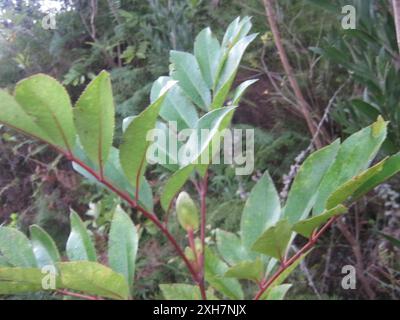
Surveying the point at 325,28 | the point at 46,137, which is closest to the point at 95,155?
the point at 46,137

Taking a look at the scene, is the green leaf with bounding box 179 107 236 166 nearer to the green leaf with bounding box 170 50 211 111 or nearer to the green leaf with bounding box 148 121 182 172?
the green leaf with bounding box 148 121 182 172

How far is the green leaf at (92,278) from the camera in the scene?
1.26 ft

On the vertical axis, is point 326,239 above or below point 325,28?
below

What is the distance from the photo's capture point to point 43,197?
2.47 metres

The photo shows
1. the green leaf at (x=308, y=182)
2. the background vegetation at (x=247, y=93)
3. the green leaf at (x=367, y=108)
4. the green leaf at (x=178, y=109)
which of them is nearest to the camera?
the green leaf at (x=308, y=182)

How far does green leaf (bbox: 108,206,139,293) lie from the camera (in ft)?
1.61

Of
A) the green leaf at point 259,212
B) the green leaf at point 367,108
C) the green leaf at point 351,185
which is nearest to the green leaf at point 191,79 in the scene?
the green leaf at point 259,212

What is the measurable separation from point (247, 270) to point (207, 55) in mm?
302

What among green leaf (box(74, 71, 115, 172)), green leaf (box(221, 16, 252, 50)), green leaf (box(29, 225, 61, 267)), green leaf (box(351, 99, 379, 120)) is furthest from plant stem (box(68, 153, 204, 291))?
green leaf (box(351, 99, 379, 120))

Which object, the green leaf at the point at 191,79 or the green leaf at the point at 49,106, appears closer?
the green leaf at the point at 49,106

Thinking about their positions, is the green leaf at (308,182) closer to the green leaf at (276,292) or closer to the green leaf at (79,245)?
the green leaf at (276,292)

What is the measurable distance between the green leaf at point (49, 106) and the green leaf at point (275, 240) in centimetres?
19

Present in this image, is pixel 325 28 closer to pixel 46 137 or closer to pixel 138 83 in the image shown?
pixel 138 83
